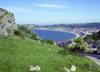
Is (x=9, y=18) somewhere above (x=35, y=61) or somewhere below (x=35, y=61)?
above

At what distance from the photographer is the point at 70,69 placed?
22734 mm

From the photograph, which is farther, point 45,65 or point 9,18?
point 9,18

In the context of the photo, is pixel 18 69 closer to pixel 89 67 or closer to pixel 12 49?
pixel 12 49

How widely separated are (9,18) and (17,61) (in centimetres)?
4208

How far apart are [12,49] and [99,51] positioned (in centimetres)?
5762

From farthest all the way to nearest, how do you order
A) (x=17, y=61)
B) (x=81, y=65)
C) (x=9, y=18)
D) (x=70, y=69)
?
(x=9, y=18)
(x=81, y=65)
(x=70, y=69)
(x=17, y=61)

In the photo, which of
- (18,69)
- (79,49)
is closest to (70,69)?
(18,69)

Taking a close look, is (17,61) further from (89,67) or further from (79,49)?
(79,49)

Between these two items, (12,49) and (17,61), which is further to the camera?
(12,49)

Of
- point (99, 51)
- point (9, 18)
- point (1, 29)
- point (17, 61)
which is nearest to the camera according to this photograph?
point (17, 61)

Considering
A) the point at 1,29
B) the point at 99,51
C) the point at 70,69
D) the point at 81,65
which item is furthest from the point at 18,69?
the point at 99,51

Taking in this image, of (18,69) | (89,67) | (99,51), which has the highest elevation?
(18,69)

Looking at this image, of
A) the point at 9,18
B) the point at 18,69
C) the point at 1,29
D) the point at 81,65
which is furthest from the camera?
the point at 9,18

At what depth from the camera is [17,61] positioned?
21281 mm
